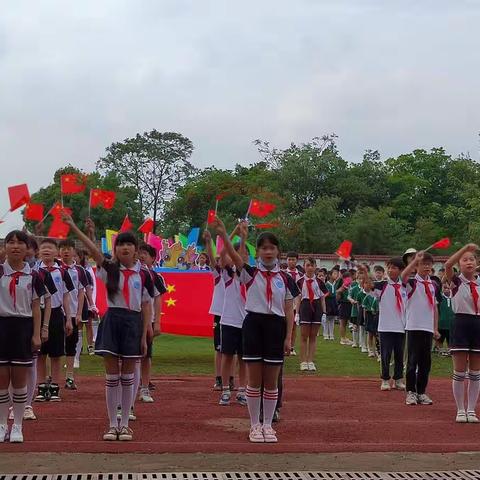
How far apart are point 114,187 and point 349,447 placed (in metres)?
56.0

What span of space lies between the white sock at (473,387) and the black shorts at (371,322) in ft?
24.2

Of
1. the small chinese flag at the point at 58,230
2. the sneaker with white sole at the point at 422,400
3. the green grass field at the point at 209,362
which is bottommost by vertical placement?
the green grass field at the point at 209,362

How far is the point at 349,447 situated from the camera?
24.5ft

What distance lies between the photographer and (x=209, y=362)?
1585 centimetres

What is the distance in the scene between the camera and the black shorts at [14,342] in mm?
7590

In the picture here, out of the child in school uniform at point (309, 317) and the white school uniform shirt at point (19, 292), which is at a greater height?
the white school uniform shirt at point (19, 292)

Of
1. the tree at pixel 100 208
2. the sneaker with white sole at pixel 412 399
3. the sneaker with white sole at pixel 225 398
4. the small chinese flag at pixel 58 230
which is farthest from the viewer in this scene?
the tree at pixel 100 208

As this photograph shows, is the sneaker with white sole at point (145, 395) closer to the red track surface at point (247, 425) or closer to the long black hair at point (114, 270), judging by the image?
the red track surface at point (247, 425)

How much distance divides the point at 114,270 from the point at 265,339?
156cm

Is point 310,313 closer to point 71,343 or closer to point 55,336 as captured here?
point 71,343

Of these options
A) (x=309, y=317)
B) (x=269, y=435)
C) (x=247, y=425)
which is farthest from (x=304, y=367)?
(x=269, y=435)

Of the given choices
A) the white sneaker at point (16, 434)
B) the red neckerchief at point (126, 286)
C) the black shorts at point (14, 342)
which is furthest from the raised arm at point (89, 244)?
the white sneaker at point (16, 434)

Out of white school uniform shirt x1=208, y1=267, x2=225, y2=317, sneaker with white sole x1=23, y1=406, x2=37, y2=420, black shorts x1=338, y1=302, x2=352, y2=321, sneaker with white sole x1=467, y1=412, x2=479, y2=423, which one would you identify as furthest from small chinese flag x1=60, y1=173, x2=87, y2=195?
black shorts x1=338, y1=302, x2=352, y2=321

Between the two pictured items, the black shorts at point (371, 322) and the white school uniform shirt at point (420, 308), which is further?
the black shorts at point (371, 322)
